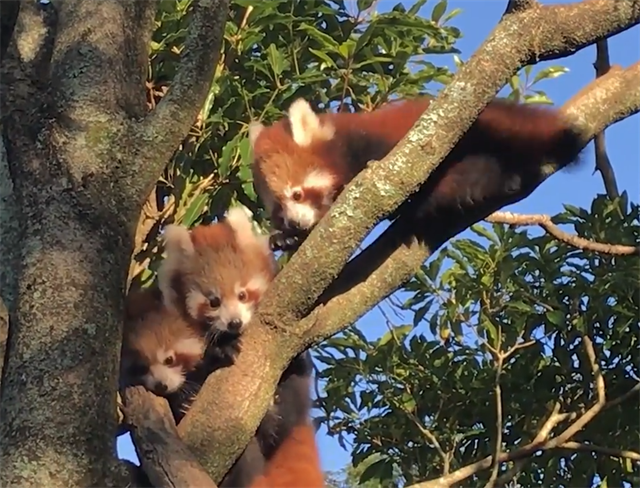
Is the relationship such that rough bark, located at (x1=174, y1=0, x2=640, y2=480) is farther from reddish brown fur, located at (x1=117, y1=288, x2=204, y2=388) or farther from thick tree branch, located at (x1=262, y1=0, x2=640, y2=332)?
reddish brown fur, located at (x1=117, y1=288, x2=204, y2=388)

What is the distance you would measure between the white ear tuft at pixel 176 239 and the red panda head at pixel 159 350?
210 mm

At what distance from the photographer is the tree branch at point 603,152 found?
2.65 m

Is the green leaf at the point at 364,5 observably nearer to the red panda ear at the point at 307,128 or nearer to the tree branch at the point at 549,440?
the red panda ear at the point at 307,128

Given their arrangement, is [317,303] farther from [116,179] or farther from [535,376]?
[535,376]

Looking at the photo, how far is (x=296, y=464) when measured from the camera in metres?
3.06

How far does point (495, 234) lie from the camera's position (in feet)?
11.2

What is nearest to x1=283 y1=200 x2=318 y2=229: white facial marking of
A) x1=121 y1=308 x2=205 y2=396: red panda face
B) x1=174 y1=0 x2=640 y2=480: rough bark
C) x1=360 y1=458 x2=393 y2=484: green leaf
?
x1=121 y1=308 x2=205 y2=396: red panda face

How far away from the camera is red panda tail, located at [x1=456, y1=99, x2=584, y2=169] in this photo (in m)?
3.05

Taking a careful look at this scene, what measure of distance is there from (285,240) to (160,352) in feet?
3.07

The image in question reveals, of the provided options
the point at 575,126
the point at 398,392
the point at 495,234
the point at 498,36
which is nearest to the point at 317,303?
the point at 498,36

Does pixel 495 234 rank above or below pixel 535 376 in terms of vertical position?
above

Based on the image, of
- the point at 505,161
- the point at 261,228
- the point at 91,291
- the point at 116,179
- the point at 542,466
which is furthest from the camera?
the point at 261,228

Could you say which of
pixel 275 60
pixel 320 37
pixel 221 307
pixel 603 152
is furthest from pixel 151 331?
pixel 603 152

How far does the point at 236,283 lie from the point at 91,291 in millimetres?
1661
